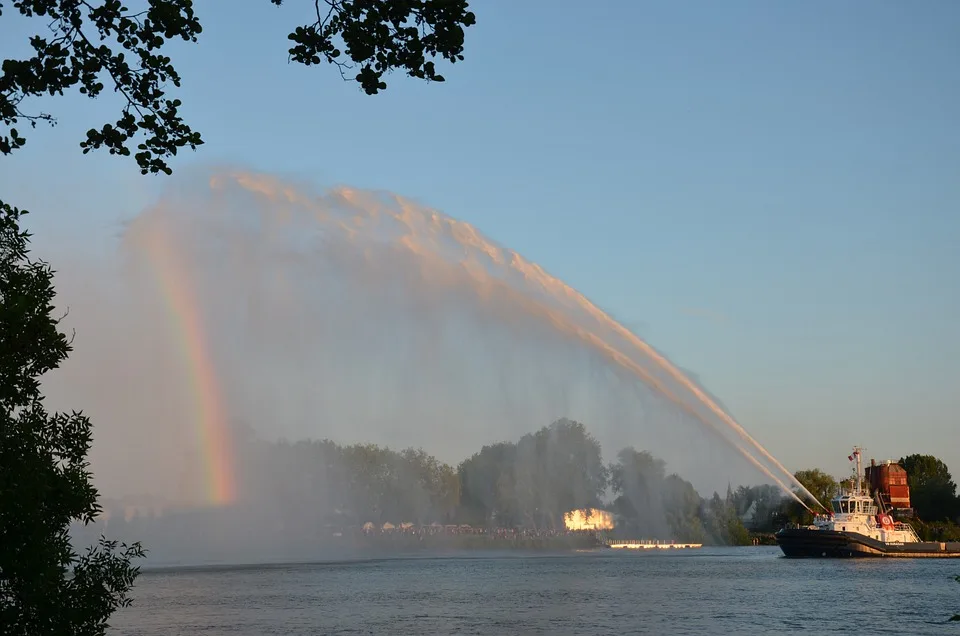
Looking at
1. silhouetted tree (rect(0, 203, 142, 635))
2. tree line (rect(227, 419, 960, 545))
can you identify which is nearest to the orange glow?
tree line (rect(227, 419, 960, 545))

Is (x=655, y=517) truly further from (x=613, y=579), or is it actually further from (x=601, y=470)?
(x=613, y=579)

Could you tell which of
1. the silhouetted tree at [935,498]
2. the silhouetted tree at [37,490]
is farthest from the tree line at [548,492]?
the silhouetted tree at [37,490]

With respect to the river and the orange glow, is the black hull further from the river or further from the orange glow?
the orange glow

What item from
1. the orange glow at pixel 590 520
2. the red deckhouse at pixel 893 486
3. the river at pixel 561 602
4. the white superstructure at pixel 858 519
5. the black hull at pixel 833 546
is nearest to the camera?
the river at pixel 561 602

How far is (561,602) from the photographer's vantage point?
52312mm

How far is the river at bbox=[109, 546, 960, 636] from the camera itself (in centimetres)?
4097

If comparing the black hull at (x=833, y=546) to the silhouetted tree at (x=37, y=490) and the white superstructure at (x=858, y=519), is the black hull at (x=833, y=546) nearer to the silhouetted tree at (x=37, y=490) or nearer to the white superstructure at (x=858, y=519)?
the white superstructure at (x=858, y=519)

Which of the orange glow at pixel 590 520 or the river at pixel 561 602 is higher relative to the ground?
the orange glow at pixel 590 520

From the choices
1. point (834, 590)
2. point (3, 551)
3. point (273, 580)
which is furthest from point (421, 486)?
point (3, 551)

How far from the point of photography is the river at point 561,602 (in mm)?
40969

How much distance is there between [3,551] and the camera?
13805 millimetres

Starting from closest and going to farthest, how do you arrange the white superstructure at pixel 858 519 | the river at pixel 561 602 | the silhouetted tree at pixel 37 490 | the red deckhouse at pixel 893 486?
the silhouetted tree at pixel 37 490 → the river at pixel 561 602 → the white superstructure at pixel 858 519 → the red deckhouse at pixel 893 486

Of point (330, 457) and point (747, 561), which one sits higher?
point (330, 457)

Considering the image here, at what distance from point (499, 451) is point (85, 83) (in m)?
124
